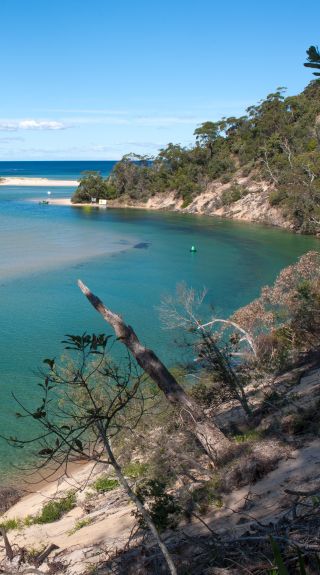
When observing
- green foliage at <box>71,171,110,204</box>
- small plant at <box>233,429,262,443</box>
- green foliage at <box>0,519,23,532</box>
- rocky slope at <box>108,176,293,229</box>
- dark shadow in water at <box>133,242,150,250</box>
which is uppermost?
green foliage at <box>71,171,110,204</box>

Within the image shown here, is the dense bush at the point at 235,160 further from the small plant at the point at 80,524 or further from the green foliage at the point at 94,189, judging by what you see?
the small plant at the point at 80,524

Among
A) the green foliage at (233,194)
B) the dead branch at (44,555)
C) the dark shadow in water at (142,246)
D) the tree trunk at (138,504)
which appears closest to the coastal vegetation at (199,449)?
the tree trunk at (138,504)

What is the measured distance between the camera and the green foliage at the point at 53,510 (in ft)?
A: 38.1

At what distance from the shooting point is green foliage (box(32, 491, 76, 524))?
11.6 metres

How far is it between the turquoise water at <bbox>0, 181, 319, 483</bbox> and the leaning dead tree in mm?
6232

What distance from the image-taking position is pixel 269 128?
239ft

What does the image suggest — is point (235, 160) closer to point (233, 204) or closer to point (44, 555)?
point (233, 204)

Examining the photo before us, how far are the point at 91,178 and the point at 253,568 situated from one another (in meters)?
82.5

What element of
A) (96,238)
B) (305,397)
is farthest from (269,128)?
(305,397)

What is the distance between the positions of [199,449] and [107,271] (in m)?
28.1

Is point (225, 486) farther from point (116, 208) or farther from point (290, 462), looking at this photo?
point (116, 208)

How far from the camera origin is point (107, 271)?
127 ft

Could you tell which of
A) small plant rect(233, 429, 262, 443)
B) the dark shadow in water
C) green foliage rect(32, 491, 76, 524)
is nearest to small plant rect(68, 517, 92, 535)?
green foliage rect(32, 491, 76, 524)

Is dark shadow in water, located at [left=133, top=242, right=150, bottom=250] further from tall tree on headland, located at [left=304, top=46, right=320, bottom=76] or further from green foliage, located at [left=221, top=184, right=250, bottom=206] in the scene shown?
tall tree on headland, located at [left=304, top=46, right=320, bottom=76]
